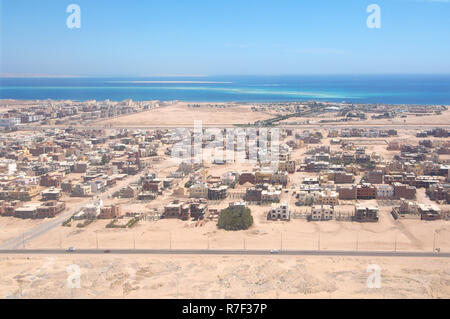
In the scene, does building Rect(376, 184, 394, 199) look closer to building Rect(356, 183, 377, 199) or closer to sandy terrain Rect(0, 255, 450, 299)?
building Rect(356, 183, 377, 199)

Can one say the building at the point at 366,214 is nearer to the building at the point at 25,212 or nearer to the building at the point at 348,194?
the building at the point at 348,194

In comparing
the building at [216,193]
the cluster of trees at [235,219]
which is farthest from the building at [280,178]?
the cluster of trees at [235,219]

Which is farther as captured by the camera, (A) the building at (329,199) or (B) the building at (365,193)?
(B) the building at (365,193)

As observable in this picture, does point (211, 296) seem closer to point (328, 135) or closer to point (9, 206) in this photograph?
point (9, 206)

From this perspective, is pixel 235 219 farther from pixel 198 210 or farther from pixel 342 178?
pixel 342 178

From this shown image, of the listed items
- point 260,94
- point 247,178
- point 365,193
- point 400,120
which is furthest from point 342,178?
point 260,94
